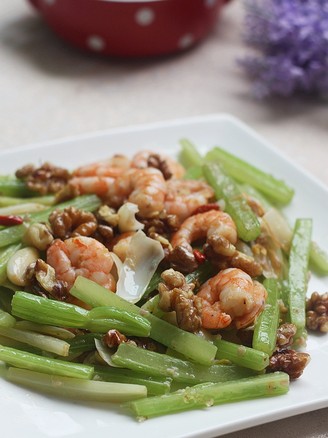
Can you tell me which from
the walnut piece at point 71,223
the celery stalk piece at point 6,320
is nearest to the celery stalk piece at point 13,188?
the walnut piece at point 71,223

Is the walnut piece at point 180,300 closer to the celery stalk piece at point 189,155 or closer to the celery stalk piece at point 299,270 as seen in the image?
the celery stalk piece at point 299,270

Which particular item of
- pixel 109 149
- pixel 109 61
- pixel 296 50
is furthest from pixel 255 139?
pixel 109 61

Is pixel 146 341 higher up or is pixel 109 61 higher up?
pixel 109 61

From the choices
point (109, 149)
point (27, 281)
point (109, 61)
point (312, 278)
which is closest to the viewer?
point (27, 281)

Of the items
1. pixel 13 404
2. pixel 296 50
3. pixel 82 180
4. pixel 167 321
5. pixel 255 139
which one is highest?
pixel 296 50

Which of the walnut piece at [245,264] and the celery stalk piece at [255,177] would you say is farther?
the celery stalk piece at [255,177]

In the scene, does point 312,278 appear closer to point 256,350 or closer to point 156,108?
point 256,350

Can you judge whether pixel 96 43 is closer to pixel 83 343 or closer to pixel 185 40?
pixel 185 40
